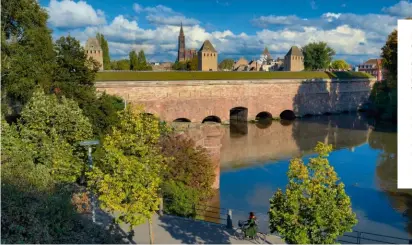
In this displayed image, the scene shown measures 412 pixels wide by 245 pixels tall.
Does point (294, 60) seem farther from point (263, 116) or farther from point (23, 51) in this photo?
point (23, 51)

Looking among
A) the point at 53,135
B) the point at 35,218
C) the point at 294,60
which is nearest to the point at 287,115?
the point at 294,60

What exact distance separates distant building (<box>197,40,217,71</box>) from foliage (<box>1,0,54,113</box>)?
5635 centimetres

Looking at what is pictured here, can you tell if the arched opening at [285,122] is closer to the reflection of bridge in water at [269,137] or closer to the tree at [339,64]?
the reflection of bridge in water at [269,137]

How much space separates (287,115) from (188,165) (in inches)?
1610

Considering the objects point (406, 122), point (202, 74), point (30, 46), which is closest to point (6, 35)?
point (30, 46)

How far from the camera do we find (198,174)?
1794 centimetres

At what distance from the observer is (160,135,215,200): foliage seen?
56.1 feet

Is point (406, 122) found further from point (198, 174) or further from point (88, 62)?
point (88, 62)

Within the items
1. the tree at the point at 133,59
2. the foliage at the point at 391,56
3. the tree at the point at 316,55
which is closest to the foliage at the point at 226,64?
the tree at the point at 316,55

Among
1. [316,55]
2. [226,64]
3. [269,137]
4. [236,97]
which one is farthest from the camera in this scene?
[226,64]

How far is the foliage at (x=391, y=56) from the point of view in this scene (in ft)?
140

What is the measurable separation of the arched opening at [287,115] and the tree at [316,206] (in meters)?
46.9

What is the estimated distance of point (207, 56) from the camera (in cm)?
7612

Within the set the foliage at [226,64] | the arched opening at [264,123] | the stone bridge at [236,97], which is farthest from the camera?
the foliage at [226,64]
